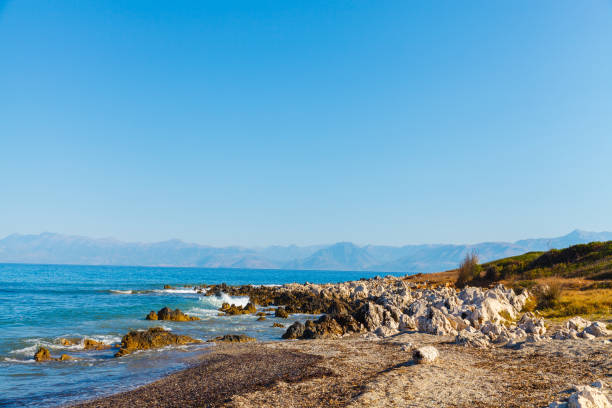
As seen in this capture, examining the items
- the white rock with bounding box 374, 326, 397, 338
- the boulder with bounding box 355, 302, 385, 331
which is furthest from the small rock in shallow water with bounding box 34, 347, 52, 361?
the boulder with bounding box 355, 302, 385, 331

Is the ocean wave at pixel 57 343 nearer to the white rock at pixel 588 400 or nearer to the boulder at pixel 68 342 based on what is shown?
the boulder at pixel 68 342

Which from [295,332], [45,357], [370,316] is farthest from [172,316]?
[370,316]

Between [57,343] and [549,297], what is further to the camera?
[549,297]

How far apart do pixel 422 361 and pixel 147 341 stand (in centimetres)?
1455

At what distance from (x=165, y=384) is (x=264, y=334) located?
13512 mm

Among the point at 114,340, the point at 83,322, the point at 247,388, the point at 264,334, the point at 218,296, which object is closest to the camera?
the point at 247,388

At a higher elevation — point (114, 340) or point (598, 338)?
point (598, 338)

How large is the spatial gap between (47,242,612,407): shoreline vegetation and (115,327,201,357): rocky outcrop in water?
0.07 m

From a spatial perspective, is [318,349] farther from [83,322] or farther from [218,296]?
[218,296]

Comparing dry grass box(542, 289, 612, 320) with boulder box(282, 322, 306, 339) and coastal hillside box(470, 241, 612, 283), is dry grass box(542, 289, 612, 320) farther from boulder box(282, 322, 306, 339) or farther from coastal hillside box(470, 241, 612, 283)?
boulder box(282, 322, 306, 339)

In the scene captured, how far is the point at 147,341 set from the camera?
21500 millimetres

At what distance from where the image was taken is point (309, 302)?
43875 millimetres

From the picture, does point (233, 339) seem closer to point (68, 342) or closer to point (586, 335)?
point (68, 342)

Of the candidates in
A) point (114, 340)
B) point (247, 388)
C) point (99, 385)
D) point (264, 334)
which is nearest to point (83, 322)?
point (114, 340)
